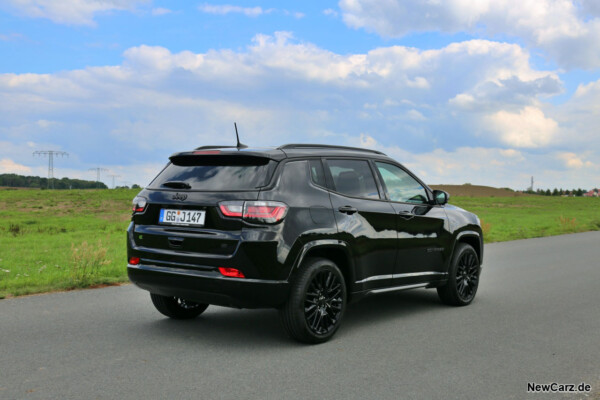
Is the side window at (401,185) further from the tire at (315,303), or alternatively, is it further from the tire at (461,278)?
the tire at (315,303)

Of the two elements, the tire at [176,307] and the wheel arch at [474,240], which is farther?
the wheel arch at [474,240]

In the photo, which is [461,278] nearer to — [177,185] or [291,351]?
[291,351]

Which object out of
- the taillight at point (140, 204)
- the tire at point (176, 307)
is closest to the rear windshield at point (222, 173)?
the taillight at point (140, 204)

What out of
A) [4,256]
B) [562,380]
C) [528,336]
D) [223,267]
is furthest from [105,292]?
[4,256]

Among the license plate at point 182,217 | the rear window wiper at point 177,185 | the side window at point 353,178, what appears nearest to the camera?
the license plate at point 182,217

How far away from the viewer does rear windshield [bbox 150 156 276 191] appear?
17.6ft

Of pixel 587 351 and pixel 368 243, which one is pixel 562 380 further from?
pixel 368 243

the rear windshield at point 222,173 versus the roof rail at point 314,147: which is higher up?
the roof rail at point 314,147

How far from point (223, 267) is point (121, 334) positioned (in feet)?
5.01

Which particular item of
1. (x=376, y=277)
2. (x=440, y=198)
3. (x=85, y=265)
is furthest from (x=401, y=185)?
(x=85, y=265)

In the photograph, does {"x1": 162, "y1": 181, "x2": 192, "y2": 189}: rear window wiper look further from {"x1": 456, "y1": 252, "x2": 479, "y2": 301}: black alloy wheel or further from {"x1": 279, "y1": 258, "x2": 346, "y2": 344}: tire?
{"x1": 456, "y1": 252, "x2": 479, "y2": 301}: black alloy wheel

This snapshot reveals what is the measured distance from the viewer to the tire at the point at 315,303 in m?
5.35

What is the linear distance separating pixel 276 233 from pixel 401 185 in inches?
88.8

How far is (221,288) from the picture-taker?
518 cm
